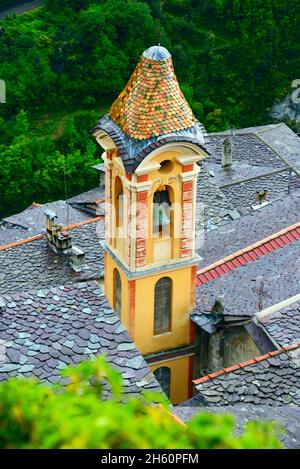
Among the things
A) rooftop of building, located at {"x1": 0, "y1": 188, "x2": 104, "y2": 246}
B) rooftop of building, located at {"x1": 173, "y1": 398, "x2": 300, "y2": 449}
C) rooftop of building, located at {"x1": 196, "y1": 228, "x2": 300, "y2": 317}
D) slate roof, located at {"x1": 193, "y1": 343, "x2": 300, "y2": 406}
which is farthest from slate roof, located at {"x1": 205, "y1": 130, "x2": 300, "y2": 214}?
rooftop of building, located at {"x1": 173, "y1": 398, "x2": 300, "y2": 449}

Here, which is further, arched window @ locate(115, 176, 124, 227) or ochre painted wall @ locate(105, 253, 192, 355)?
ochre painted wall @ locate(105, 253, 192, 355)

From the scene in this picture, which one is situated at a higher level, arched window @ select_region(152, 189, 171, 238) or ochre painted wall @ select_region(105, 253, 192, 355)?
arched window @ select_region(152, 189, 171, 238)

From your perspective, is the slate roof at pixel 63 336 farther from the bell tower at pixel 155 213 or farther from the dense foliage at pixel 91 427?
the dense foliage at pixel 91 427

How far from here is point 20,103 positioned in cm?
7125

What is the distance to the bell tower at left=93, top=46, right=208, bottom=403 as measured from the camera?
27859mm

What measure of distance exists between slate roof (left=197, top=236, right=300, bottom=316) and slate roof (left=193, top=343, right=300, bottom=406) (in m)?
3.04

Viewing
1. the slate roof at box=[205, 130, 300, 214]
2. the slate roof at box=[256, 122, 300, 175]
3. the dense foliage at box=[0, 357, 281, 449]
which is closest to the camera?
the dense foliage at box=[0, 357, 281, 449]

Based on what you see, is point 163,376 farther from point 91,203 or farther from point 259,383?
point 91,203

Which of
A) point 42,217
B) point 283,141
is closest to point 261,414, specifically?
point 42,217

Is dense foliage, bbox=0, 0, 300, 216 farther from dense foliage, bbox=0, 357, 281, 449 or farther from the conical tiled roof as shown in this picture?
dense foliage, bbox=0, 357, 281, 449

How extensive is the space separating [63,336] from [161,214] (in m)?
6.75

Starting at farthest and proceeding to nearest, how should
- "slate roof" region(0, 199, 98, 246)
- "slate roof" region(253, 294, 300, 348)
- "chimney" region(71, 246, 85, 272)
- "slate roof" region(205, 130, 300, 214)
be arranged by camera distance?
"slate roof" region(0, 199, 98, 246) < "slate roof" region(205, 130, 300, 214) < "chimney" region(71, 246, 85, 272) < "slate roof" region(253, 294, 300, 348)

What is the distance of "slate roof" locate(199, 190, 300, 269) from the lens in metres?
33.4

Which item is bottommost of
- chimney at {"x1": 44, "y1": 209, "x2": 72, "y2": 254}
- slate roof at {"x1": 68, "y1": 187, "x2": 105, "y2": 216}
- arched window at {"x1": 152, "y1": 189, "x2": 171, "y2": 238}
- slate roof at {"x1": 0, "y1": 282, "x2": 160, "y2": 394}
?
slate roof at {"x1": 68, "y1": 187, "x2": 105, "y2": 216}
